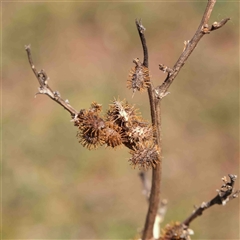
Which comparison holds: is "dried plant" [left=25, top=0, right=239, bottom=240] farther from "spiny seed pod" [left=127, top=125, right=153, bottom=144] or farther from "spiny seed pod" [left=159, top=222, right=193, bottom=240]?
"spiny seed pod" [left=159, top=222, right=193, bottom=240]

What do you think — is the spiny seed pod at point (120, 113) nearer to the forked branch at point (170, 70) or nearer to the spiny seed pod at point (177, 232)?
the forked branch at point (170, 70)

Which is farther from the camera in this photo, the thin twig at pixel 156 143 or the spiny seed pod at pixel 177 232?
the spiny seed pod at pixel 177 232

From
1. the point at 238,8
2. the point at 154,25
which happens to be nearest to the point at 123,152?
the point at 154,25

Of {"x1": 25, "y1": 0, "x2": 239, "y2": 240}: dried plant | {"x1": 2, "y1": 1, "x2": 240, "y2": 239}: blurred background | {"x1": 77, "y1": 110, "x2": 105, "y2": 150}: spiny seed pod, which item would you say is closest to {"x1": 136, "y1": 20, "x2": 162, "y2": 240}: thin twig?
{"x1": 25, "y1": 0, "x2": 239, "y2": 240}: dried plant

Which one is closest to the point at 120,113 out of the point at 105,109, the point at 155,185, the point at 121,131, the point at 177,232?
the point at 121,131

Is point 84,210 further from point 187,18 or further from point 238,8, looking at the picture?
point 238,8

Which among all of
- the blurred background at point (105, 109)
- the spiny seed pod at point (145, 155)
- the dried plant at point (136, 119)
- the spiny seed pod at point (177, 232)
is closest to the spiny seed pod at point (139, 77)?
the dried plant at point (136, 119)

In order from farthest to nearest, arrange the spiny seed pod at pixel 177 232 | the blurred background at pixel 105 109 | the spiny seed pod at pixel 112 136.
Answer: the blurred background at pixel 105 109
the spiny seed pod at pixel 177 232
the spiny seed pod at pixel 112 136
